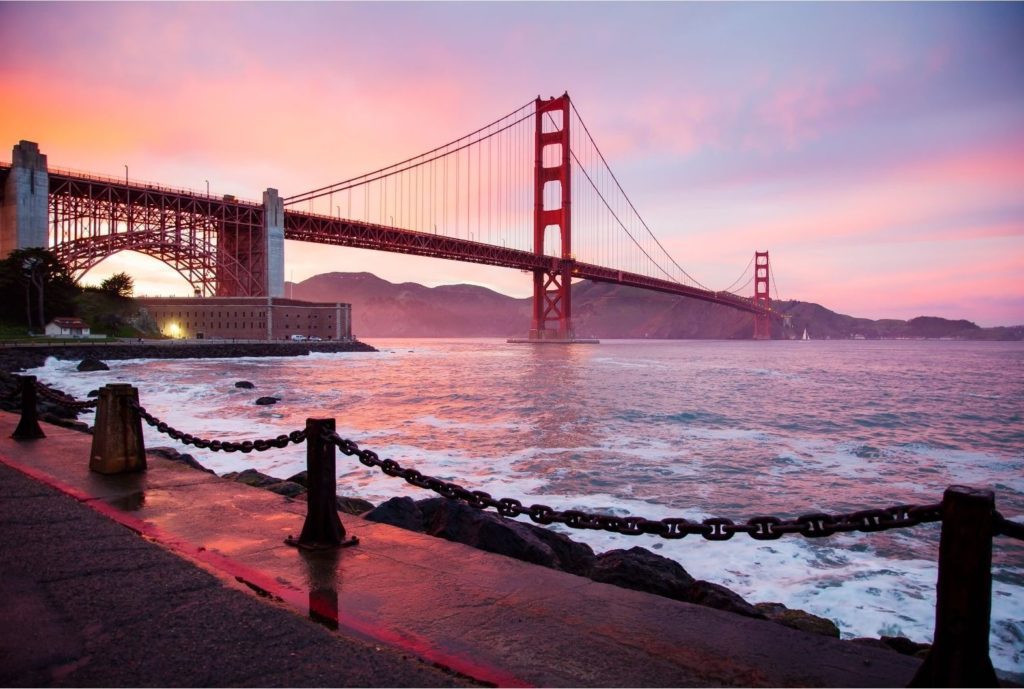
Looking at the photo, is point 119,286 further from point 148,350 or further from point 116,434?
point 116,434

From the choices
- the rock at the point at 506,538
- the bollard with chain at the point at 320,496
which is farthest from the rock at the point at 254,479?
the bollard with chain at the point at 320,496

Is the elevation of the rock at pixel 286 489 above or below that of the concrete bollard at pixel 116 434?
below

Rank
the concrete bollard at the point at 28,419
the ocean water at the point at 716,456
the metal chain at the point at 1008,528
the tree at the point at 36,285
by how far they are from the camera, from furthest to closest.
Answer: the tree at the point at 36,285 < the concrete bollard at the point at 28,419 < the ocean water at the point at 716,456 < the metal chain at the point at 1008,528

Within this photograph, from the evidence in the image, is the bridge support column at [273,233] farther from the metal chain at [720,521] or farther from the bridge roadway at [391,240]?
the metal chain at [720,521]

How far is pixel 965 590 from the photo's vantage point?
221 centimetres

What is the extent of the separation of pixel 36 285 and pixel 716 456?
51.3 m

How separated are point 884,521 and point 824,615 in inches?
149

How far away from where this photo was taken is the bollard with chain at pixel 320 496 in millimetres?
4004

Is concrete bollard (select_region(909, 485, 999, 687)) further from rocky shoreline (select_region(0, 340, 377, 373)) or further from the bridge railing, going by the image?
rocky shoreline (select_region(0, 340, 377, 373))

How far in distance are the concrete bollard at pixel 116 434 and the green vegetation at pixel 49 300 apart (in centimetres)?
4597

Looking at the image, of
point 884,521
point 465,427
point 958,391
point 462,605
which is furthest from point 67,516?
point 958,391

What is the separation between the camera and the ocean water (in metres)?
6.51

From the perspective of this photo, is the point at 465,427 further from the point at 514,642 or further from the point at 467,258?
the point at 467,258

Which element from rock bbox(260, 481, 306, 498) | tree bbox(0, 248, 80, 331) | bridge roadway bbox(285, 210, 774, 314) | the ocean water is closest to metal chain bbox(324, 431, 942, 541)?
rock bbox(260, 481, 306, 498)
